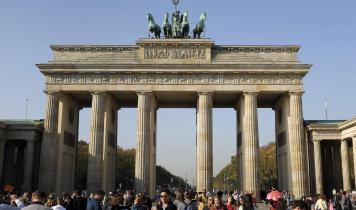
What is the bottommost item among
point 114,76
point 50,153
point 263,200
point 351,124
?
point 263,200

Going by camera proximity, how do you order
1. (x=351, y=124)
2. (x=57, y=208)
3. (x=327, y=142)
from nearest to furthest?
(x=57, y=208)
(x=351, y=124)
(x=327, y=142)

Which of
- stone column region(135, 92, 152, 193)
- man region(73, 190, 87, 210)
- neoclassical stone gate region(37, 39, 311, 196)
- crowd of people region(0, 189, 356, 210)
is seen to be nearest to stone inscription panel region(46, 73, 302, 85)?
neoclassical stone gate region(37, 39, 311, 196)

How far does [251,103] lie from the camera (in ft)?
165

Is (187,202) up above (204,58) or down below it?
below

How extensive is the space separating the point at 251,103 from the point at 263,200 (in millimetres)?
12286

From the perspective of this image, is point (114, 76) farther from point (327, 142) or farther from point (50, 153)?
point (327, 142)

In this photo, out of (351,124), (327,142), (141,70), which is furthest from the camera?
(327,142)

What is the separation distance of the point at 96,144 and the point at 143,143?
5.53m

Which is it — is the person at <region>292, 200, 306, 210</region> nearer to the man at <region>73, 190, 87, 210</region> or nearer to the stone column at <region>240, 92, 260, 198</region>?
the man at <region>73, 190, 87, 210</region>

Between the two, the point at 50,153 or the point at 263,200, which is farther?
the point at 263,200

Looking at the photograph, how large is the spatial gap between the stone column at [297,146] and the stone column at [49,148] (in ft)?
91.0

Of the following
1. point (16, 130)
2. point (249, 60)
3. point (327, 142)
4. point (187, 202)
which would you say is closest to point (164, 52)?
point (249, 60)

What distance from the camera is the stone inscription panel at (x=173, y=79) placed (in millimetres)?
50750

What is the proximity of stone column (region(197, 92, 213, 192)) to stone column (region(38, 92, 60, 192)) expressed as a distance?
1686cm
